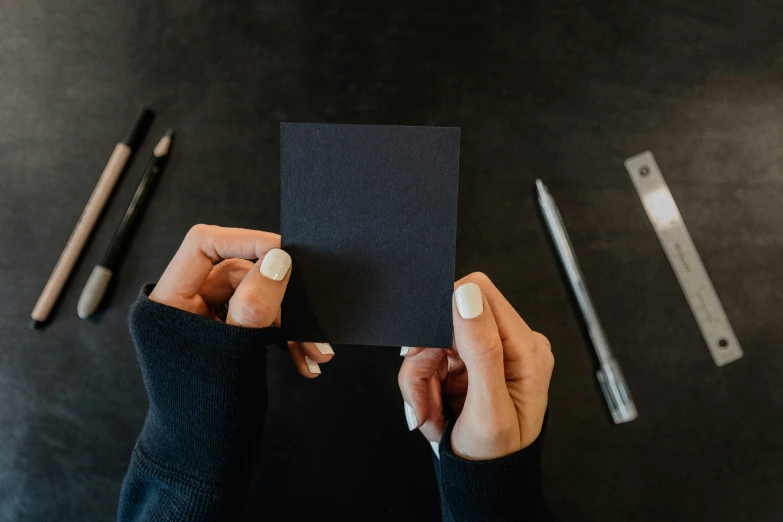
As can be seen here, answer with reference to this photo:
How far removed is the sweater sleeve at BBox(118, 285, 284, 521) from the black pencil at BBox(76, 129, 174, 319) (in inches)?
7.3

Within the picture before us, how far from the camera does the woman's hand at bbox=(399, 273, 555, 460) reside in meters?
0.41

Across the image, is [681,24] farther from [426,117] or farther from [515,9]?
[426,117]

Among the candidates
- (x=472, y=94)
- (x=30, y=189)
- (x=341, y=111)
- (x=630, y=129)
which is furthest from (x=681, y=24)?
(x=30, y=189)

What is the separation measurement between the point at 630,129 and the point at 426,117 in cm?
27

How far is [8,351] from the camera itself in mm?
608

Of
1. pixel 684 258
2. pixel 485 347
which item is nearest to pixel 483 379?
pixel 485 347

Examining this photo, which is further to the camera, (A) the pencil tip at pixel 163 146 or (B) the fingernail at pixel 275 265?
(A) the pencil tip at pixel 163 146

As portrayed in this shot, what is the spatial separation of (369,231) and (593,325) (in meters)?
0.34

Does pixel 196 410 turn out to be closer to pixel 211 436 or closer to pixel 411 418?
pixel 211 436

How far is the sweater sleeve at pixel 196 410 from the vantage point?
0.41m

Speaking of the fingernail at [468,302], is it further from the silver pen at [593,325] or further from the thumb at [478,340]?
the silver pen at [593,325]

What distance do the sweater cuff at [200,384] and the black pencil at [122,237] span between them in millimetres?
210

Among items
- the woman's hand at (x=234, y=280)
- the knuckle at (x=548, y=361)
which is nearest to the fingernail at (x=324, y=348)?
the woman's hand at (x=234, y=280)

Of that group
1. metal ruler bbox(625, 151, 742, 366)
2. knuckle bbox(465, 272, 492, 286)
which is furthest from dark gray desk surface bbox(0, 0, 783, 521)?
knuckle bbox(465, 272, 492, 286)
